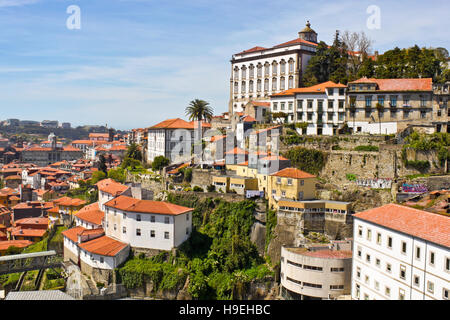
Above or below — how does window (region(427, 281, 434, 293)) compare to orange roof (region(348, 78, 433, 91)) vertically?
below

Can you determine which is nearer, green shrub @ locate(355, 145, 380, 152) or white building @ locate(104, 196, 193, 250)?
white building @ locate(104, 196, 193, 250)

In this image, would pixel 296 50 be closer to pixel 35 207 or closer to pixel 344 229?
pixel 344 229

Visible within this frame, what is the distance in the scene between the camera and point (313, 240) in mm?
33719

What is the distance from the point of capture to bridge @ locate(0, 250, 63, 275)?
40.3m

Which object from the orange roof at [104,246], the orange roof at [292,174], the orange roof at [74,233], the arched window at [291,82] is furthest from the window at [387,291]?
the arched window at [291,82]

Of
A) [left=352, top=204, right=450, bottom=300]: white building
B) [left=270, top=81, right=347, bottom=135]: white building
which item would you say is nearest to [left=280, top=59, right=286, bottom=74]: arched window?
[left=270, top=81, right=347, bottom=135]: white building

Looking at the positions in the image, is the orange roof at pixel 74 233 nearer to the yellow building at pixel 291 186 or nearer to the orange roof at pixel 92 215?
the orange roof at pixel 92 215

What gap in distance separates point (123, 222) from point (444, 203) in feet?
90.8

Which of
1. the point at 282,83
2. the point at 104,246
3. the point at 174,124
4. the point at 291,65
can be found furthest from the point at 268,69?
the point at 104,246

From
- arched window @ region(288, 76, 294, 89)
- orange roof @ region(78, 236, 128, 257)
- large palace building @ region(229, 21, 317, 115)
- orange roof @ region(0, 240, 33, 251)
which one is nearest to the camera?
orange roof @ region(78, 236, 128, 257)

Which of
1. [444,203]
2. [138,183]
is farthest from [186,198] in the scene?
[444,203]

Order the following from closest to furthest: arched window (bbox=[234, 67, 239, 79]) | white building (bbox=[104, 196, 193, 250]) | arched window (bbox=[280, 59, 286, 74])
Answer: white building (bbox=[104, 196, 193, 250]) → arched window (bbox=[280, 59, 286, 74]) → arched window (bbox=[234, 67, 239, 79])

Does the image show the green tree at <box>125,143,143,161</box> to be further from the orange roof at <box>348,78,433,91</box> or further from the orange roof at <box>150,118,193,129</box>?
the orange roof at <box>348,78,433,91</box>

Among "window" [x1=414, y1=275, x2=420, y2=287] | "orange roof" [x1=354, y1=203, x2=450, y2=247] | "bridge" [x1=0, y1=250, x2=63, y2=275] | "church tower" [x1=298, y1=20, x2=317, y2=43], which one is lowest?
"bridge" [x1=0, y1=250, x2=63, y2=275]
